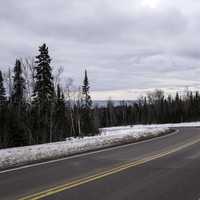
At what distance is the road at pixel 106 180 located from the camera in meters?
8.48

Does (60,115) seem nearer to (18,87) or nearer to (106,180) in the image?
(18,87)

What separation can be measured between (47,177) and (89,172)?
1.37 meters

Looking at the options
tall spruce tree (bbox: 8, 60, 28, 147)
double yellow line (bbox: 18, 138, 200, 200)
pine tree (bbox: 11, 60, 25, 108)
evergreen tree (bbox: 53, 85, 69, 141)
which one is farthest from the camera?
evergreen tree (bbox: 53, 85, 69, 141)

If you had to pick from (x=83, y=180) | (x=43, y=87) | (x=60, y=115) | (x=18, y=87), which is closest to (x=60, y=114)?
(x=60, y=115)

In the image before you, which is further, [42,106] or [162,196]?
[42,106]

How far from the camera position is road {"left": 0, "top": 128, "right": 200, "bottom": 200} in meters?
8.48

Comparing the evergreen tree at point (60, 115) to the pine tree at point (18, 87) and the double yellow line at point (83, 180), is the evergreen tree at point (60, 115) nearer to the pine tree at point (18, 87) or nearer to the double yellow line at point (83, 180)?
the pine tree at point (18, 87)

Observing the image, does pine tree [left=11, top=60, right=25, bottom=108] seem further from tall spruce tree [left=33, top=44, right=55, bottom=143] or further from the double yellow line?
the double yellow line

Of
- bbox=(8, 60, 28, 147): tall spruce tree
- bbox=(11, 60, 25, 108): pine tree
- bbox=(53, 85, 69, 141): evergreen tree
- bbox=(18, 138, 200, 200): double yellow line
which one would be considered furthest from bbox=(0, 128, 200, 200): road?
bbox=(53, 85, 69, 141): evergreen tree

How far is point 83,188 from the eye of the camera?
920 cm

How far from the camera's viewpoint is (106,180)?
1032 centimetres

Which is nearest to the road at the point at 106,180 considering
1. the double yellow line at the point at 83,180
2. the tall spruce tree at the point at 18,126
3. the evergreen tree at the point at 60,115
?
the double yellow line at the point at 83,180

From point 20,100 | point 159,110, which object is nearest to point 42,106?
point 20,100

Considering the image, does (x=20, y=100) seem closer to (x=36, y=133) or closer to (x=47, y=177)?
(x=36, y=133)
